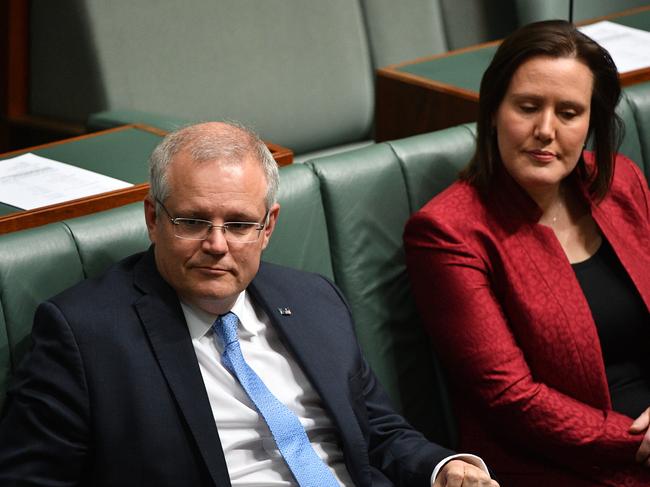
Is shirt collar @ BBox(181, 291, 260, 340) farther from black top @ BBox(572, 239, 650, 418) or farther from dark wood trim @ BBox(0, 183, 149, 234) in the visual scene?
black top @ BBox(572, 239, 650, 418)

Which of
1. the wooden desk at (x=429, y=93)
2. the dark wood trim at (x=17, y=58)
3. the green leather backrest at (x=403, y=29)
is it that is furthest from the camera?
the green leather backrest at (x=403, y=29)

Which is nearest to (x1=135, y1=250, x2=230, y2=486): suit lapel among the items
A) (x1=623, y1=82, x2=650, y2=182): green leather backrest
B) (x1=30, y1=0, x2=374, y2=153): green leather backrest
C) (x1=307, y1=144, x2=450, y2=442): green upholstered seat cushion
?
(x1=307, y1=144, x2=450, y2=442): green upholstered seat cushion

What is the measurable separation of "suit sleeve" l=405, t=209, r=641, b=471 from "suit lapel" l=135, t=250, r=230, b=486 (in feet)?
1.73

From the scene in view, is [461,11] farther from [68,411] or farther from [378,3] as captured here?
[68,411]

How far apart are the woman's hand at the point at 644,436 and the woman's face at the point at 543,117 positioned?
0.48 m

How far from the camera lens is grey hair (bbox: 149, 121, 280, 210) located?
171 cm

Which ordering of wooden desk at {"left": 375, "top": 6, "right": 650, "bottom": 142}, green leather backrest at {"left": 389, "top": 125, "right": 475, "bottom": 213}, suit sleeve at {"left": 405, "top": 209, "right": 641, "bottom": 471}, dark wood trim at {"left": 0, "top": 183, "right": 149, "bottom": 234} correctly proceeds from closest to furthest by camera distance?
dark wood trim at {"left": 0, "top": 183, "right": 149, "bottom": 234} < suit sleeve at {"left": 405, "top": 209, "right": 641, "bottom": 471} < green leather backrest at {"left": 389, "top": 125, "right": 475, "bottom": 213} < wooden desk at {"left": 375, "top": 6, "right": 650, "bottom": 142}

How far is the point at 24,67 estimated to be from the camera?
139 inches

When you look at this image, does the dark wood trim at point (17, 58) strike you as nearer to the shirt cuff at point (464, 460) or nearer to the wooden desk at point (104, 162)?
the wooden desk at point (104, 162)

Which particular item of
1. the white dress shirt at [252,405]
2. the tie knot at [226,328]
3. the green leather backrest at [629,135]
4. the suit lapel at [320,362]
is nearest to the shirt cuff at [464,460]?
the white dress shirt at [252,405]

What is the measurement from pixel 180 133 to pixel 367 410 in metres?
0.59

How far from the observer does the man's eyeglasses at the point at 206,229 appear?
170 cm

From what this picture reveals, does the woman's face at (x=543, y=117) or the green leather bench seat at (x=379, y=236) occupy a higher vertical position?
the woman's face at (x=543, y=117)

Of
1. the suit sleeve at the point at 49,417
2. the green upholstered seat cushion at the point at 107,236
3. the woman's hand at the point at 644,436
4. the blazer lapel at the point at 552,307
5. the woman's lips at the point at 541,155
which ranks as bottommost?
the woman's hand at the point at 644,436
